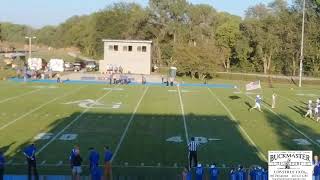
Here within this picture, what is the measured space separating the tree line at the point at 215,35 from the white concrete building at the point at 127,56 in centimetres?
367

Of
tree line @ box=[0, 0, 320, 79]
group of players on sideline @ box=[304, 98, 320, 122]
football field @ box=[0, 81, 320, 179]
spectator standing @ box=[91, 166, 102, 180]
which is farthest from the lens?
tree line @ box=[0, 0, 320, 79]

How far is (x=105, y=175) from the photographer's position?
15.9 metres

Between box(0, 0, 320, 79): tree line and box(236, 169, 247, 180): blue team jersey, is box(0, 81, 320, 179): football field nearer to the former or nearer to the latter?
box(236, 169, 247, 180): blue team jersey

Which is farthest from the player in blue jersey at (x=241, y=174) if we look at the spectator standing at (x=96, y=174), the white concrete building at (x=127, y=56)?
the white concrete building at (x=127, y=56)

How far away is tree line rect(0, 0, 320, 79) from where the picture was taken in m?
66.8

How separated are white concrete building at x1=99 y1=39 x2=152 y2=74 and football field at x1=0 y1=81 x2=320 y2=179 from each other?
85.7ft

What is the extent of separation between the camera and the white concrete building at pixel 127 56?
6794 centimetres

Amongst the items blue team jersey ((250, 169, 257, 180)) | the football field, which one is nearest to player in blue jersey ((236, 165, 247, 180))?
blue team jersey ((250, 169, 257, 180))

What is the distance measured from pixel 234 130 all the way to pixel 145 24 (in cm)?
6592

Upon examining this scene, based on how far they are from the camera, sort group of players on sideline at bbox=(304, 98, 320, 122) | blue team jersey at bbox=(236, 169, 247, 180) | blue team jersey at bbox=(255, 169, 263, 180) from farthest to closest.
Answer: group of players on sideline at bbox=(304, 98, 320, 122)
blue team jersey at bbox=(236, 169, 247, 180)
blue team jersey at bbox=(255, 169, 263, 180)

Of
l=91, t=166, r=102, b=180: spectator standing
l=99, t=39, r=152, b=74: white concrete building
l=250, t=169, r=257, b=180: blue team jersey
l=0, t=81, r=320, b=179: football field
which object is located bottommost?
l=0, t=81, r=320, b=179: football field

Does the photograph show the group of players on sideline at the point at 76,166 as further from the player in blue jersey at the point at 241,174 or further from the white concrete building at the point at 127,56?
the white concrete building at the point at 127,56

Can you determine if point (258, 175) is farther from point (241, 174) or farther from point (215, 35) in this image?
point (215, 35)

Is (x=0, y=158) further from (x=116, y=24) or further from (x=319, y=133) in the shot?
(x=116, y=24)
